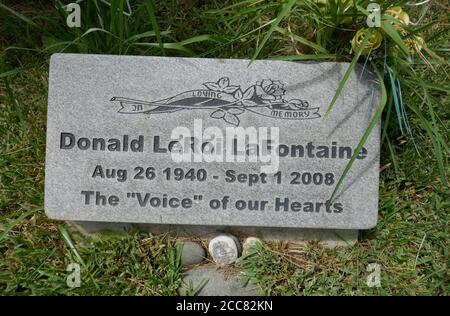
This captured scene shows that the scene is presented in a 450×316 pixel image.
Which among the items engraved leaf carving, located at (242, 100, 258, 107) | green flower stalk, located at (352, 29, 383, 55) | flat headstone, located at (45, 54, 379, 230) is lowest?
→ flat headstone, located at (45, 54, 379, 230)

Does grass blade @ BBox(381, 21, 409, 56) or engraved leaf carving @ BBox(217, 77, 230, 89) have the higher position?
grass blade @ BBox(381, 21, 409, 56)

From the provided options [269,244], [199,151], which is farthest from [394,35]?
[269,244]

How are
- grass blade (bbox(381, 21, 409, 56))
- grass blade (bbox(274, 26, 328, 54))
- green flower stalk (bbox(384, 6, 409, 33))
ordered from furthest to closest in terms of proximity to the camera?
grass blade (bbox(274, 26, 328, 54)), green flower stalk (bbox(384, 6, 409, 33)), grass blade (bbox(381, 21, 409, 56))

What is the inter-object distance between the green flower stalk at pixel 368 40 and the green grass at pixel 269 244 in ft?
0.27

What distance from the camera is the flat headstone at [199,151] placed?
1869 mm

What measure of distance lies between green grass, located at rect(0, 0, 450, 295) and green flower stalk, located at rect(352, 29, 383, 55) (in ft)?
0.27

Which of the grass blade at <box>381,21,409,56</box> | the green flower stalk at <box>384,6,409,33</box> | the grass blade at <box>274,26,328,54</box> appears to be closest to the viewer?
the grass blade at <box>381,21,409,56</box>

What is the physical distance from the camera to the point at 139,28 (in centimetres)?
219

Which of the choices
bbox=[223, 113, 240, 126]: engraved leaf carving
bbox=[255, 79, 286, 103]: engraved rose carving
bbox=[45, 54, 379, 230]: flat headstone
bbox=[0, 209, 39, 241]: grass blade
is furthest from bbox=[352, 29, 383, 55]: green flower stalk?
bbox=[0, 209, 39, 241]: grass blade

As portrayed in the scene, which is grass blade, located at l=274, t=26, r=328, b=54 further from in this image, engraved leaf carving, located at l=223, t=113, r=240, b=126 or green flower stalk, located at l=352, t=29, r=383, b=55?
engraved leaf carving, located at l=223, t=113, r=240, b=126

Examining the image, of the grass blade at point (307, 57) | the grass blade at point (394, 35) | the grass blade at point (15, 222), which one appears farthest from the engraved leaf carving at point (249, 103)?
the grass blade at point (15, 222)

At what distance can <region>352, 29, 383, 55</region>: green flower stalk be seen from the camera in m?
1.83

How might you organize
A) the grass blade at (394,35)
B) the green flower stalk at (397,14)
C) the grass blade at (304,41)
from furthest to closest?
1. the grass blade at (304,41)
2. the green flower stalk at (397,14)
3. the grass blade at (394,35)

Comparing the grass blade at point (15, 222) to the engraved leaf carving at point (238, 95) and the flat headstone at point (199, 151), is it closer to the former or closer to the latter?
the flat headstone at point (199, 151)
